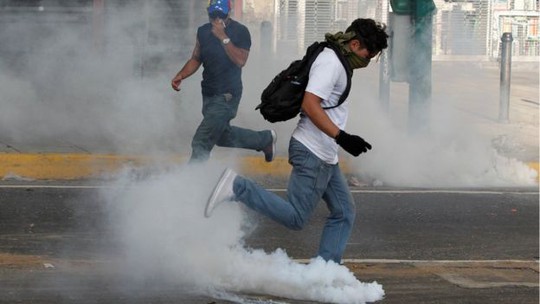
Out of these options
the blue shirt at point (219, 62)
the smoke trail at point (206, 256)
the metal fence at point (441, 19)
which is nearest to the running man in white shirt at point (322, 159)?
the smoke trail at point (206, 256)

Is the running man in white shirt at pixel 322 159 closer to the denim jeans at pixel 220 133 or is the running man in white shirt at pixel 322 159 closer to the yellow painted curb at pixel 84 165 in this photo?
the denim jeans at pixel 220 133

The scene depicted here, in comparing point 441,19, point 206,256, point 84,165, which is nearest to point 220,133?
point 84,165

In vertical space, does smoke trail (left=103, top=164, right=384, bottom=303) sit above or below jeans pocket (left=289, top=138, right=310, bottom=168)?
below

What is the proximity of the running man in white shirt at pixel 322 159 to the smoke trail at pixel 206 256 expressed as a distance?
0.19 meters

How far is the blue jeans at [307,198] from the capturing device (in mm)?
5203

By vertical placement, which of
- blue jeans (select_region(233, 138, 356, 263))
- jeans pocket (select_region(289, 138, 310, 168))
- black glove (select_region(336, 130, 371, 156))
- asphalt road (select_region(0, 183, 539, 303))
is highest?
black glove (select_region(336, 130, 371, 156))

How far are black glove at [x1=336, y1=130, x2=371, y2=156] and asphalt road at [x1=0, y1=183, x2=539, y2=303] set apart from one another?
2.79 ft

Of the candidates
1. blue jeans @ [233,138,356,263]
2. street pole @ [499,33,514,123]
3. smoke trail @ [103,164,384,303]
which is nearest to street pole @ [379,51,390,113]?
street pole @ [499,33,514,123]

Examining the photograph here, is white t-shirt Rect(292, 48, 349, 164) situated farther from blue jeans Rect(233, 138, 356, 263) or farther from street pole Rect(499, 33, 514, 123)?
street pole Rect(499, 33, 514, 123)

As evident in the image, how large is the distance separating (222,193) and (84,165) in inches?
168

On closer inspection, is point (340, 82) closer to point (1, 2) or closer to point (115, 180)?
point (115, 180)

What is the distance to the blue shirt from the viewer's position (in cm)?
781

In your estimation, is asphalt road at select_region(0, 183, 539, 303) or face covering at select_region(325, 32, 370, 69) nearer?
face covering at select_region(325, 32, 370, 69)

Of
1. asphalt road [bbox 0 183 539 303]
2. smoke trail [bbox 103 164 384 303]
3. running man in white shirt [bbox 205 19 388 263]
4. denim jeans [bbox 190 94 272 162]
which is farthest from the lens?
denim jeans [bbox 190 94 272 162]
